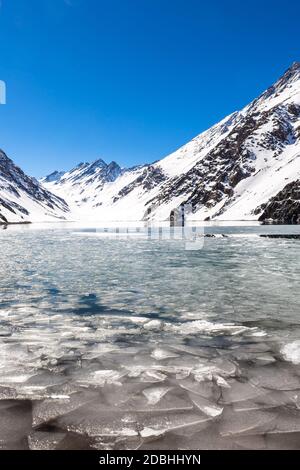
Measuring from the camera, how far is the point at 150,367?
8.48 meters

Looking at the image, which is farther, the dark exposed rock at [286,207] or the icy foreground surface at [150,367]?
the dark exposed rock at [286,207]

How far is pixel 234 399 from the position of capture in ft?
22.7

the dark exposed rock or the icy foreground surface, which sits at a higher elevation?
the dark exposed rock

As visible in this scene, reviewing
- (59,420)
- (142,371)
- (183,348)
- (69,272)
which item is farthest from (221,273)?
(59,420)

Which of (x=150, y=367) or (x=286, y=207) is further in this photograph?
(x=286, y=207)

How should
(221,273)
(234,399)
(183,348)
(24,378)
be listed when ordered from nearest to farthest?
1. (234,399)
2. (24,378)
3. (183,348)
4. (221,273)

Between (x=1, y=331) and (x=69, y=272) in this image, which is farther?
(x=69, y=272)

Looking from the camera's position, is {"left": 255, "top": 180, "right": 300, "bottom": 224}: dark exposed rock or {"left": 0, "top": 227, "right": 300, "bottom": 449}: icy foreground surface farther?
{"left": 255, "top": 180, "right": 300, "bottom": 224}: dark exposed rock

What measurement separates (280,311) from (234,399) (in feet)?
23.1

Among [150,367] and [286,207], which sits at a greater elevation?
[286,207]

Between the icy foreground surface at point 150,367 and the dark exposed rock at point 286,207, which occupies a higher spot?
the dark exposed rock at point 286,207

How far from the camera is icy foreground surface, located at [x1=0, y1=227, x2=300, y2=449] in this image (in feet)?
19.3

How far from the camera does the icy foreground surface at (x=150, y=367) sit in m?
5.88
